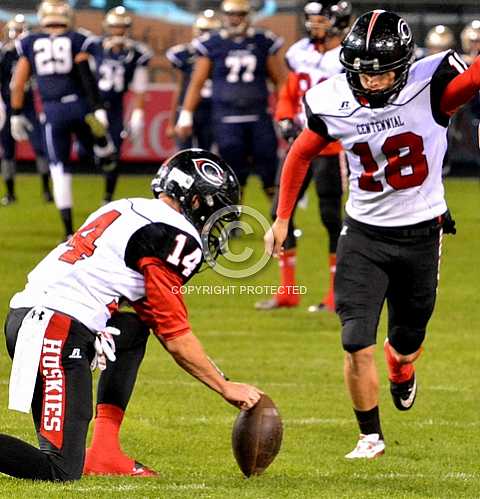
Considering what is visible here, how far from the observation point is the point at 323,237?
543 inches

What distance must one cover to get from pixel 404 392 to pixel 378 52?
1.70 metres

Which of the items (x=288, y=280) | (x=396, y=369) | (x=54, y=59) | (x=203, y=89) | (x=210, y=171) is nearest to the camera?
(x=210, y=171)

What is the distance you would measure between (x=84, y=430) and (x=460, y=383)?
121 inches

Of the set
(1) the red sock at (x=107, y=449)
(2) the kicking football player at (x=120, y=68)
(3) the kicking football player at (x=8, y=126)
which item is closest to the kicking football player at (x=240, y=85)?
(2) the kicking football player at (x=120, y=68)

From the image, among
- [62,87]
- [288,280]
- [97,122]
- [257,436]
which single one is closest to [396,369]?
[257,436]

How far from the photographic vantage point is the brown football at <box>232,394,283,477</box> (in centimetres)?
514

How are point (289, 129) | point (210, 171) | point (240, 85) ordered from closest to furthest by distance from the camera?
1. point (210, 171)
2. point (289, 129)
3. point (240, 85)

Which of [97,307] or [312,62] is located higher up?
[97,307]

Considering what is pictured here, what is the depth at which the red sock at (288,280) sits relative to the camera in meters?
9.80

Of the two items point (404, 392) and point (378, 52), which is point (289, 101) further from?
point (378, 52)

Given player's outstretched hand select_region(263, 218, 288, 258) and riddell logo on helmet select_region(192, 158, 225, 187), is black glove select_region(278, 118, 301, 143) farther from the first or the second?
riddell logo on helmet select_region(192, 158, 225, 187)

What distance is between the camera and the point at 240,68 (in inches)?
475

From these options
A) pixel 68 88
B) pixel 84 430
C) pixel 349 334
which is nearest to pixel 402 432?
pixel 349 334

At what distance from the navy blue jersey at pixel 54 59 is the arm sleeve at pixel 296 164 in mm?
6651
